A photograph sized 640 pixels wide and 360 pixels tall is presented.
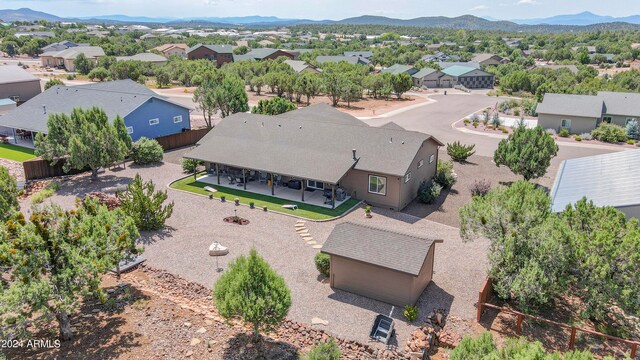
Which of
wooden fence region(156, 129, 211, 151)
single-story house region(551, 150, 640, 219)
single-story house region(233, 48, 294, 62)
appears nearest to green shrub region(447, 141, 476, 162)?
single-story house region(551, 150, 640, 219)

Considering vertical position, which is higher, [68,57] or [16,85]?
[68,57]

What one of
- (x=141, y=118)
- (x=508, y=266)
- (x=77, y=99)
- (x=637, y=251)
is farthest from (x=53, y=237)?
(x=77, y=99)

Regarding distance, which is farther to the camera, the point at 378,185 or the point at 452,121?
the point at 452,121

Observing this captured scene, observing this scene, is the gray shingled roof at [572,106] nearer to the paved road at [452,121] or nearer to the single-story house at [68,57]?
the paved road at [452,121]

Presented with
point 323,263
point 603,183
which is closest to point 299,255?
point 323,263

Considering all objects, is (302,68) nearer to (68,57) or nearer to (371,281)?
(68,57)
